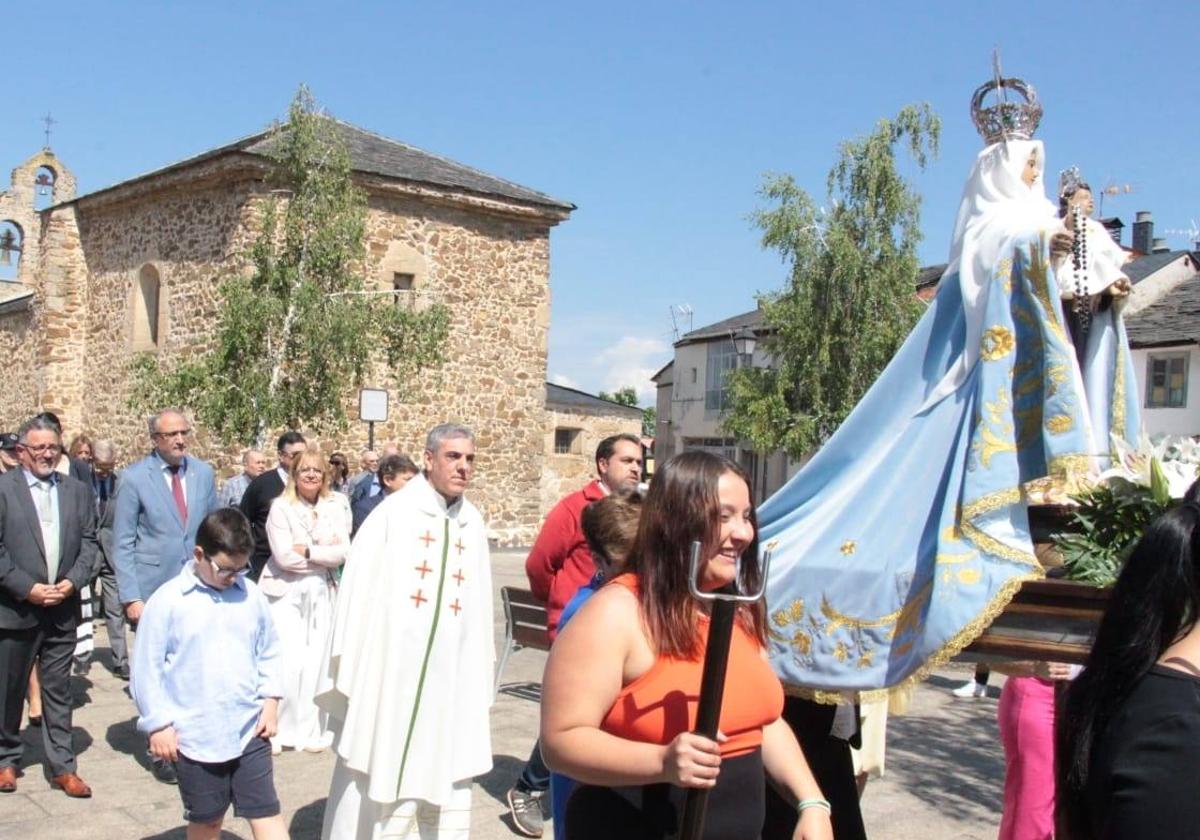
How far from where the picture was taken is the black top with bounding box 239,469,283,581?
8938 millimetres

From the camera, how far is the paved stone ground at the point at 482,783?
20.9 ft

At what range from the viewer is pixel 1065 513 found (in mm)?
4035

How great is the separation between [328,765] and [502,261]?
16518mm

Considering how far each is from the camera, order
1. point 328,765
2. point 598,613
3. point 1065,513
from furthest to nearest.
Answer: point 328,765 < point 1065,513 < point 598,613

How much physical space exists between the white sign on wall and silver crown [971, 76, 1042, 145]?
13.7 metres

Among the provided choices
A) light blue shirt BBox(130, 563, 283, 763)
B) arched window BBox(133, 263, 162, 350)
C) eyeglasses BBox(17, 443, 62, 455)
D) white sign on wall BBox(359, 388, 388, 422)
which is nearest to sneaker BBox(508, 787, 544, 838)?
light blue shirt BBox(130, 563, 283, 763)

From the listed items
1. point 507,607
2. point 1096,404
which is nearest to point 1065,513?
point 1096,404

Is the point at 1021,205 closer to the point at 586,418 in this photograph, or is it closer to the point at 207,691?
→ the point at 207,691

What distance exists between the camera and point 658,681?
2.68m

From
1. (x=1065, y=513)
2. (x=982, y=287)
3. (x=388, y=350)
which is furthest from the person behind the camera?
(x=388, y=350)

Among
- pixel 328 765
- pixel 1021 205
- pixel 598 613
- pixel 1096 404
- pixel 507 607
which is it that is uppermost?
pixel 1021 205

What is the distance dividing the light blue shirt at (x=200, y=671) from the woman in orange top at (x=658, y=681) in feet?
8.24

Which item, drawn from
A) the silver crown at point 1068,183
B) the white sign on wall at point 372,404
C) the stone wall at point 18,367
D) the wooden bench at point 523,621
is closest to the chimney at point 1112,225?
the silver crown at point 1068,183

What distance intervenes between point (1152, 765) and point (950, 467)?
2.29 metres
